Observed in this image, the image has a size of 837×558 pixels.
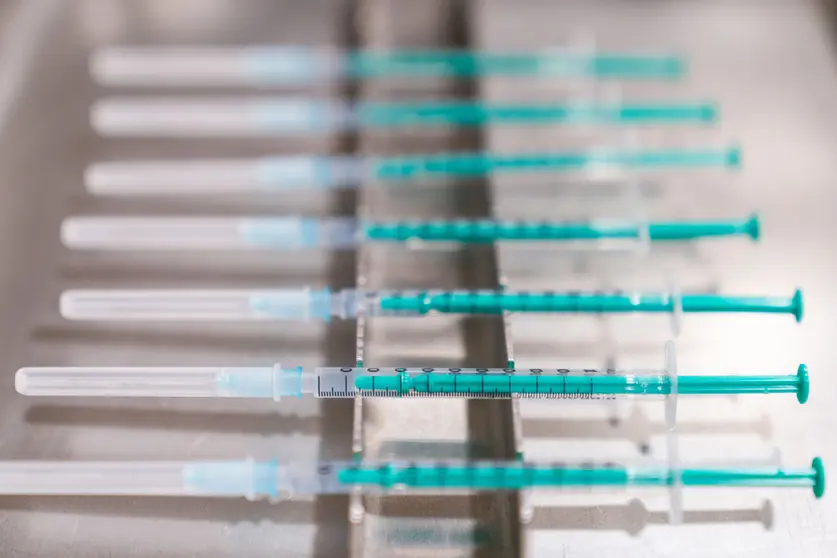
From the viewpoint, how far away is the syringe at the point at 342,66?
153cm

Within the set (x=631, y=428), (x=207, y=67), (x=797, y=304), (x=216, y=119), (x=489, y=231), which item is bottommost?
(x=631, y=428)

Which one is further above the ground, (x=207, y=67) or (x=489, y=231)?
(x=207, y=67)

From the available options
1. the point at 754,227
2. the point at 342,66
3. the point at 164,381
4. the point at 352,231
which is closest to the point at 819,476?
the point at 754,227

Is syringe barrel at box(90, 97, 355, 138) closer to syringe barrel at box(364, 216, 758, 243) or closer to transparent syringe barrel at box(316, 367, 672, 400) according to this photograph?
syringe barrel at box(364, 216, 758, 243)

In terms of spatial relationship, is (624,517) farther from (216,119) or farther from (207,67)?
(207,67)

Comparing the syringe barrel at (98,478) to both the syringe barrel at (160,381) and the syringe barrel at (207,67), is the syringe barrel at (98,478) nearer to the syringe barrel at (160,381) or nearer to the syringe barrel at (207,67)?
the syringe barrel at (160,381)

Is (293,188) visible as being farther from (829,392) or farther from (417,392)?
(829,392)

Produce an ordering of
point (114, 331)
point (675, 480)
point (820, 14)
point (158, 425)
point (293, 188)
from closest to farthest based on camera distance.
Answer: point (675, 480) < point (158, 425) < point (114, 331) < point (293, 188) < point (820, 14)

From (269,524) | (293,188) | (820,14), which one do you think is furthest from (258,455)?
(820,14)

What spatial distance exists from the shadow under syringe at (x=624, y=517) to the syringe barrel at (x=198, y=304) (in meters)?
0.41

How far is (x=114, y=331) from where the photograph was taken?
124cm

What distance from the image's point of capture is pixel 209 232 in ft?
4.19

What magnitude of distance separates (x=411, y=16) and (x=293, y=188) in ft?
1.60

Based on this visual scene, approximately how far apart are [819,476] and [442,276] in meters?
0.58
